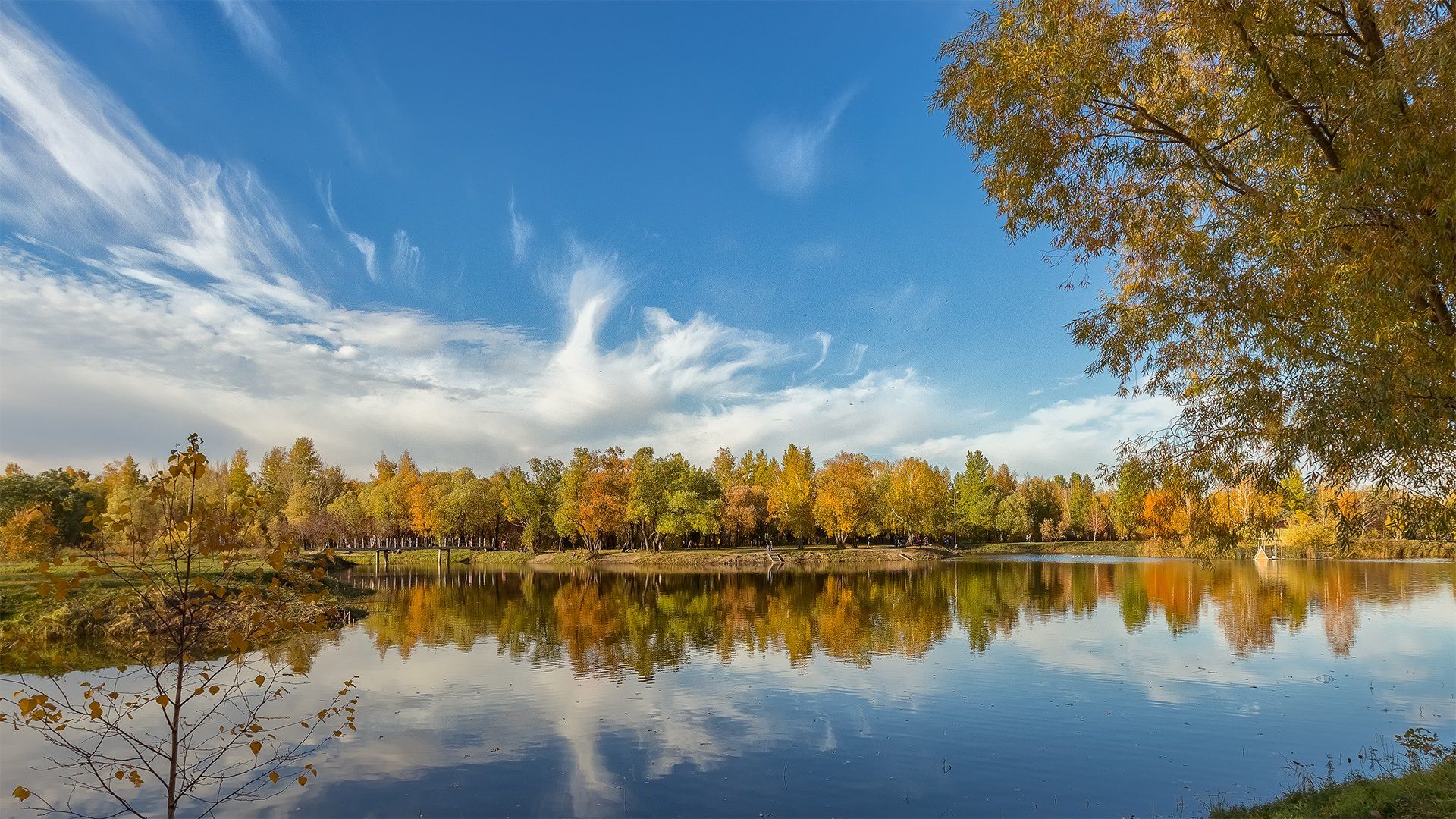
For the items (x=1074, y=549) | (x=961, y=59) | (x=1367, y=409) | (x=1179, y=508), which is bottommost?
(x=1074, y=549)

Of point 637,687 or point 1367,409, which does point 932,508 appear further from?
point 1367,409

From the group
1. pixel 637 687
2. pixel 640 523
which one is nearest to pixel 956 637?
pixel 637 687

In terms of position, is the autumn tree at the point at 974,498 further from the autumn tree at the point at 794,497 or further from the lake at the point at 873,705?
the lake at the point at 873,705

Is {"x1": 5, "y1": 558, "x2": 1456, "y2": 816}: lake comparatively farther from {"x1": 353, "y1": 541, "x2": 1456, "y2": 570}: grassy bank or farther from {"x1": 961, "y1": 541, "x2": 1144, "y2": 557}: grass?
{"x1": 961, "y1": 541, "x2": 1144, "y2": 557}: grass

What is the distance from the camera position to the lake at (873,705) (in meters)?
13.1

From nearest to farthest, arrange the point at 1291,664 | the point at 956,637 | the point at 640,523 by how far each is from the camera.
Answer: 1. the point at 1291,664
2. the point at 956,637
3. the point at 640,523

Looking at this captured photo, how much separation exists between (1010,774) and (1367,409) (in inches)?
337

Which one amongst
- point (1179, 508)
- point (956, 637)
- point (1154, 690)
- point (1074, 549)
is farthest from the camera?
point (1074, 549)

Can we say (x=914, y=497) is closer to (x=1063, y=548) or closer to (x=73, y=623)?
(x=1063, y=548)

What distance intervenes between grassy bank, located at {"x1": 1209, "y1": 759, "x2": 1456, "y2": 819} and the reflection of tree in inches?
535

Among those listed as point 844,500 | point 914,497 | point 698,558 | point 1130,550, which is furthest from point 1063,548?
point 698,558

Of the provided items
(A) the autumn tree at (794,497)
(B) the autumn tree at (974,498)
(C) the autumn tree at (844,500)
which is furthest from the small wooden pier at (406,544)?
(B) the autumn tree at (974,498)

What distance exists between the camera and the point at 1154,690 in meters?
19.7

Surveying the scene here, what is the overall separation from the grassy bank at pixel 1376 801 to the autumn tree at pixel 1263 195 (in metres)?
3.70
